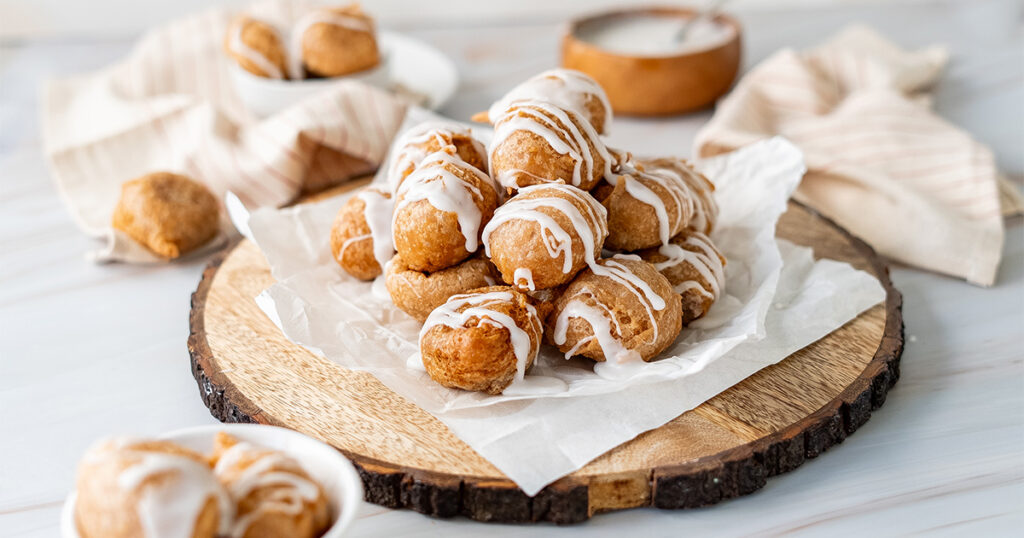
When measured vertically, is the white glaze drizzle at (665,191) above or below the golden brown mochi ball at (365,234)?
above

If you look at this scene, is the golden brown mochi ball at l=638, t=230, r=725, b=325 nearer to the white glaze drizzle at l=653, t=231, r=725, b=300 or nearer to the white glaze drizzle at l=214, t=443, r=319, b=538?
the white glaze drizzle at l=653, t=231, r=725, b=300

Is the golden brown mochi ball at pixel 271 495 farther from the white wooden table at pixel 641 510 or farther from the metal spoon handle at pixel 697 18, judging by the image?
the metal spoon handle at pixel 697 18

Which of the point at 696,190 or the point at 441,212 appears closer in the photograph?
the point at 441,212

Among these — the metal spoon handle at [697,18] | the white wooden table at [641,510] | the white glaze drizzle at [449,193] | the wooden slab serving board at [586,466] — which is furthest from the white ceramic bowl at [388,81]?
the white glaze drizzle at [449,193]

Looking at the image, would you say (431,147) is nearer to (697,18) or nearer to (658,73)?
(658,73)

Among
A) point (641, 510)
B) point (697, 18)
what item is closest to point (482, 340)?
point (641, 510)

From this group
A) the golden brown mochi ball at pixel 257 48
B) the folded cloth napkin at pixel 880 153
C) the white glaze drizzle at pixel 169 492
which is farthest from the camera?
the golden brown mochi ball at pixel 257 48

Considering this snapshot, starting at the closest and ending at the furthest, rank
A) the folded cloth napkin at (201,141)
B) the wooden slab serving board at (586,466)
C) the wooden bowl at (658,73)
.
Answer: the wooden slab serving board at (586,466) → the folded cloth napkin at (201,141) → the wooden bowl at (658,73)
